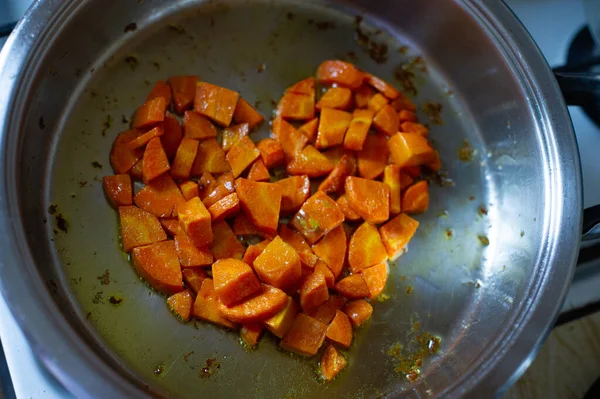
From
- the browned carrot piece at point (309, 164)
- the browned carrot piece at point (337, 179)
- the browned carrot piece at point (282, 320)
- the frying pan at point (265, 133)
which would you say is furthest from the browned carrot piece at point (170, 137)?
the browned carrot piece at point (282, 320)

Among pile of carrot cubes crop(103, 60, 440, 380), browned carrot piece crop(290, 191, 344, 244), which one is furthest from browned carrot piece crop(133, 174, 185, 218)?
browned carrot piece crop(290, 191, 344, 244)

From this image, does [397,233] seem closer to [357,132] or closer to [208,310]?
[357,132]

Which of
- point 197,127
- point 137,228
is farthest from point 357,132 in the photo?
point 137,228

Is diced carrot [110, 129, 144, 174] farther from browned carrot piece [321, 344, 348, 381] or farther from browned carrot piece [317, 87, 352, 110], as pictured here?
browned carrot piece [321, 344, 348, 381]

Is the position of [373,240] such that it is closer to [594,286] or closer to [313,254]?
[313,254]

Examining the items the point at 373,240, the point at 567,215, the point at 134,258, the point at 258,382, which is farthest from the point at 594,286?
the point at 134,258

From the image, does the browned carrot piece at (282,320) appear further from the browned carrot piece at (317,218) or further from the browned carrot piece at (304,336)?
the browned carrot piece at (317,218)
